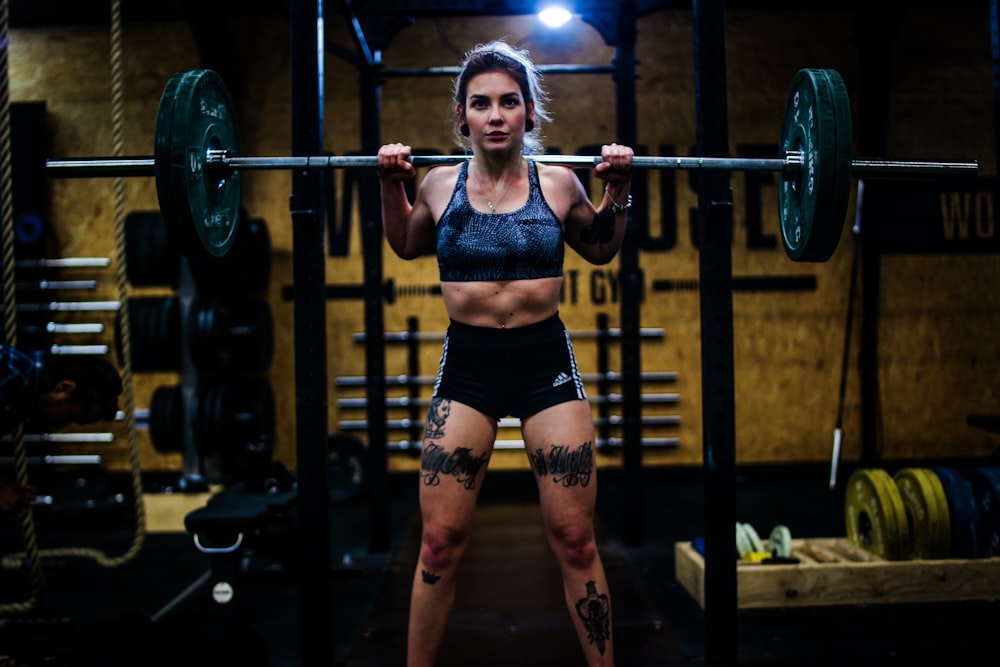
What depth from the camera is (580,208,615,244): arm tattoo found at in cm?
181

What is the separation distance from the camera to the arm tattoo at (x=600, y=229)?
1.81 m

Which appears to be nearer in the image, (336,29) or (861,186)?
(861,186)

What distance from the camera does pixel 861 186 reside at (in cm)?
471

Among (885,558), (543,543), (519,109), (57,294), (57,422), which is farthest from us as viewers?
(57,294)

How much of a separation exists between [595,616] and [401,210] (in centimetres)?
102

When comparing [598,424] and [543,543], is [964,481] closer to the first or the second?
[543,543]

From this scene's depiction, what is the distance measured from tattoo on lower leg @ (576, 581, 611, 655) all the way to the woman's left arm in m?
0.77

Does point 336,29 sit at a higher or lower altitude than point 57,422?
higher

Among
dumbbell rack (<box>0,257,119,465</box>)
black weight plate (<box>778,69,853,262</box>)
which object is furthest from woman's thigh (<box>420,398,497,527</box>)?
dumbbell rack (<box>0,257,119,465</box>)

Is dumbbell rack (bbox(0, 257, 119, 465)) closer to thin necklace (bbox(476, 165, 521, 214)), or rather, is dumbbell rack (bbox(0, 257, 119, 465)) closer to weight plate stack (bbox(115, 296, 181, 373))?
weight plate stack (bbox(115, 296, 181, 373))

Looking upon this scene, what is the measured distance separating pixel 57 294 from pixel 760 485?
4.78 meters

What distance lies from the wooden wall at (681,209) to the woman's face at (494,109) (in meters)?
3.38

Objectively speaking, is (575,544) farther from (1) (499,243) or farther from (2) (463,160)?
(2) (463,160)

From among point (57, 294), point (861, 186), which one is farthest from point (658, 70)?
point (57, 294)
